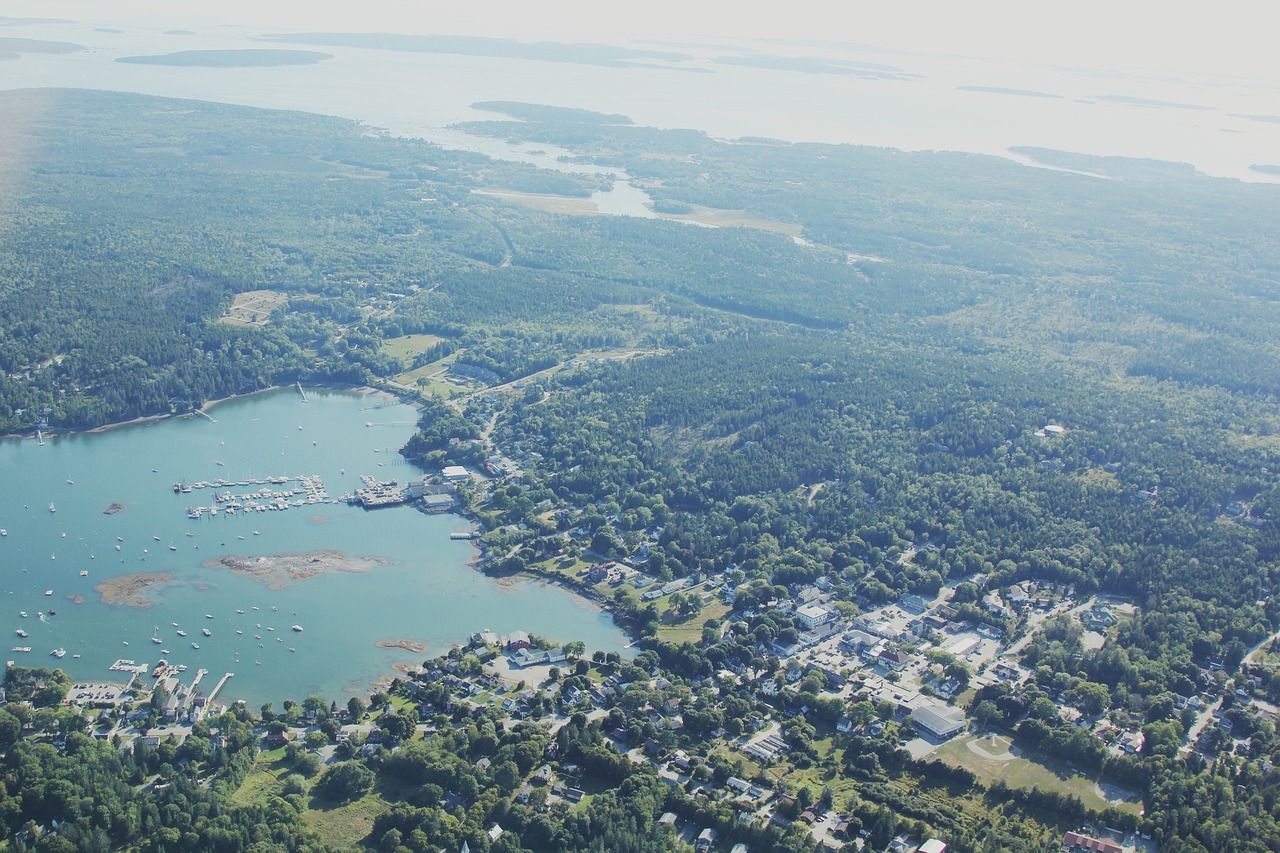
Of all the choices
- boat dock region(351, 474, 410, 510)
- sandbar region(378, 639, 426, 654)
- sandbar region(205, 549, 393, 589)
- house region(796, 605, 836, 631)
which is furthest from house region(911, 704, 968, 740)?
boat dock region(351, 474, 410, 510)

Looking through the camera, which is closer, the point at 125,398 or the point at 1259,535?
the point at 1259,535

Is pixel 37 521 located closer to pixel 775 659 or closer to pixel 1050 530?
pixel 775 659

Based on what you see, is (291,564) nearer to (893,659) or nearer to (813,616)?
(813,616)

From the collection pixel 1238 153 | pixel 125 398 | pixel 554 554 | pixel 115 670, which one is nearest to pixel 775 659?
pixel 554 554

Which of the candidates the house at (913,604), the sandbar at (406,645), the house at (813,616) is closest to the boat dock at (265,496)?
the sandbar at (406,645)

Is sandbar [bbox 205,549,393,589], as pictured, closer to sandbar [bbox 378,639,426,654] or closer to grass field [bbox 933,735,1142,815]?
sandbar [bbox 378,639,426,654]

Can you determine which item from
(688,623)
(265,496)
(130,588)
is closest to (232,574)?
(130,588)
